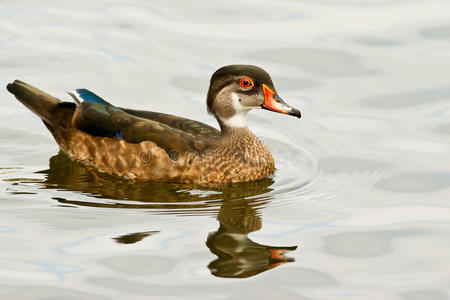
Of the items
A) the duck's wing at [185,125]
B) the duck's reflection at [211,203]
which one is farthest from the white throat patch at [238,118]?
the duck's reflection at [211,203]

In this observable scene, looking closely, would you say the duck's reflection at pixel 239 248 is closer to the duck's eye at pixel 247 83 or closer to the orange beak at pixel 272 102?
the orange beak at pixel 272 102

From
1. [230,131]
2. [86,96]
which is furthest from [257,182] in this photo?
[86,96]

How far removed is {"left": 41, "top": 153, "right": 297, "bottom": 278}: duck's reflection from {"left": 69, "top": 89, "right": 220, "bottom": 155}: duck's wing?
50 centimetres

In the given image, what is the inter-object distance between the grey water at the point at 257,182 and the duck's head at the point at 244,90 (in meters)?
0.94

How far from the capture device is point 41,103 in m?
13.1

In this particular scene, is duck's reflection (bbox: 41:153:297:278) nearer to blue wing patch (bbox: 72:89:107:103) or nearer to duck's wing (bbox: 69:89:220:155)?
duck's wing (bbox: 69:89:220:155)

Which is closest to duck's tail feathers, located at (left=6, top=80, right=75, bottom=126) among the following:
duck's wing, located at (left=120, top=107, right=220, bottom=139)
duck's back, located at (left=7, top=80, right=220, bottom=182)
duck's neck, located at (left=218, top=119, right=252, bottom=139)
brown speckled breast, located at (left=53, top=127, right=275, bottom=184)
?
duck's back, located at (left=7, top=80, right=220, bottom=182)

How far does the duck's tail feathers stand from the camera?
12969 millimetres

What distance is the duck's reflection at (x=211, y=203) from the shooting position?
928 cm

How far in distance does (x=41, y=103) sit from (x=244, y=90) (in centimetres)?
294

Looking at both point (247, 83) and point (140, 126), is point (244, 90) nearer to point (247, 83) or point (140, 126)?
point (247, 83)

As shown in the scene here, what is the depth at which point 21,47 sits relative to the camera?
16.3m

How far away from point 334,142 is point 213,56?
11.8ft

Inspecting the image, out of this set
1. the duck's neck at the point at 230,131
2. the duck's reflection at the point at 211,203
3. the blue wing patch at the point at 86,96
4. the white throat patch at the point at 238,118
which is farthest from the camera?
the blue wing patch at the point at 86,96
